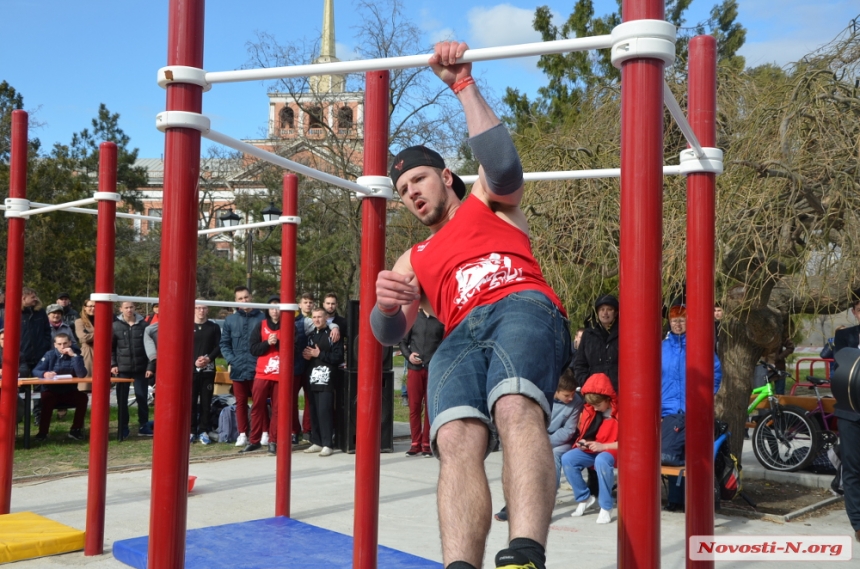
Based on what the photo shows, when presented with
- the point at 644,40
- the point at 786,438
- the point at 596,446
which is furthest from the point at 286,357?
the point at 786,438

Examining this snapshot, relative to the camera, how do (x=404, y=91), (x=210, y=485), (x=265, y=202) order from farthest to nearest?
(x=265, y=202) → (x=404, y=91) → (x=210, y=485)

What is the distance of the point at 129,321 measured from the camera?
10.4 m

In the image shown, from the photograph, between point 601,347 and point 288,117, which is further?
point 288,117

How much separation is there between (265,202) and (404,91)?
12258mm

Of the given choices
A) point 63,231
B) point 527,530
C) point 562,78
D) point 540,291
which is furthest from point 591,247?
point 63,231

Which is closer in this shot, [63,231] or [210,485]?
[210,485]

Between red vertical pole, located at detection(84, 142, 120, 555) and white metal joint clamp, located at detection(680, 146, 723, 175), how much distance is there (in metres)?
3.28

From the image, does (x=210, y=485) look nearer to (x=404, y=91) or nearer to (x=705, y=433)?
(x=705, y=433)

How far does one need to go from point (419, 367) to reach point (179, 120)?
6.84 m

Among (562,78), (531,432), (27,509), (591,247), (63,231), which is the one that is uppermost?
(562,78)

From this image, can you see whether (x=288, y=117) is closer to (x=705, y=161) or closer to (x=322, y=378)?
(x=322, y=378)

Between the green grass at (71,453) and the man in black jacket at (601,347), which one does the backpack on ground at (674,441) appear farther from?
the green grass at (71,453)

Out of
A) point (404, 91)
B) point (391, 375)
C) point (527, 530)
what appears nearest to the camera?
point (527, 530)

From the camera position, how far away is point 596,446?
20.8ft
